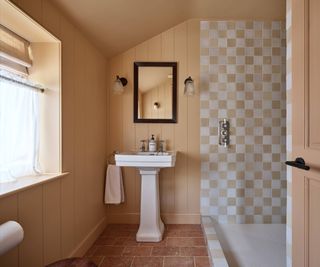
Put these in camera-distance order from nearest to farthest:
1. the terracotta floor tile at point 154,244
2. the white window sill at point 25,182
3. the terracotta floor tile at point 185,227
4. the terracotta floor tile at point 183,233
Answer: the white window sill at point 25,182
the terracotta floor tile at point 154,244
the terracotta floor tile at point 183,233
the terracotta floor tile at point 185,227

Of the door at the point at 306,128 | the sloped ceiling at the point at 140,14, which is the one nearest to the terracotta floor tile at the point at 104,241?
the door at the point at 306,128

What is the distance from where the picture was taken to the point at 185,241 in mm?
2203

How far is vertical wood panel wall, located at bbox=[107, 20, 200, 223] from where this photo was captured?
2.62 metres

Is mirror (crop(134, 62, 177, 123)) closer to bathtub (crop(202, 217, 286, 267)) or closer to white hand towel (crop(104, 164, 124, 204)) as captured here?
white hand towel (crop(104, 164, 124, 204))

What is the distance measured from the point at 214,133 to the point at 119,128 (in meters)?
1.17

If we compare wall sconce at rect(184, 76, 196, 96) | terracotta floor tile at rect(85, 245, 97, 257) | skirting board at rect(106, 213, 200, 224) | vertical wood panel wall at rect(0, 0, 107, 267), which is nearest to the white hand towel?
vertical wood panel wall at rect(0, 0, 107, 267)

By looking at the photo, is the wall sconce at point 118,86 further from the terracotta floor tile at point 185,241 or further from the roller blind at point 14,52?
the terracotta floor tile at point 185,241

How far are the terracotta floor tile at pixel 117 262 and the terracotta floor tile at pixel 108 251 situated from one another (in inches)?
3.0

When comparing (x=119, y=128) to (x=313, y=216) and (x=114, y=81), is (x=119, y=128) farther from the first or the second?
(x=313, y=216)

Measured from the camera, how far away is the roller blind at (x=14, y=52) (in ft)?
4.34

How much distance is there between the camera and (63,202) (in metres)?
1.67

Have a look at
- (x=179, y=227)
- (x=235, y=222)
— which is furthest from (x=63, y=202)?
(x=235, y=222)

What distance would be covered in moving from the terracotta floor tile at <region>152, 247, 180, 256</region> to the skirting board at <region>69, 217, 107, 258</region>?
0.63 meters

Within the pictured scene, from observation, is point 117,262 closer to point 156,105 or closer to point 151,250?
point 151,250
